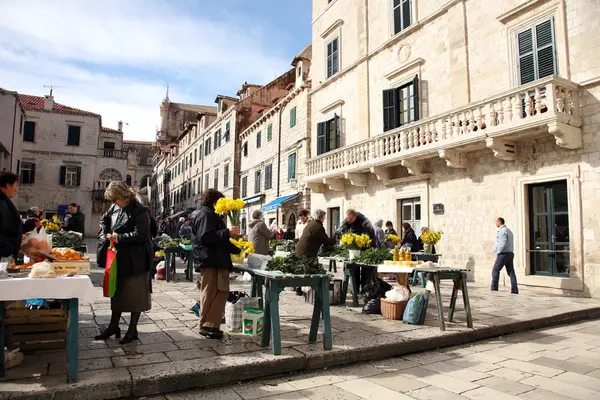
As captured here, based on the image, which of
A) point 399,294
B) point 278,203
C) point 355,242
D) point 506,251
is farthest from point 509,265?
point 278,203

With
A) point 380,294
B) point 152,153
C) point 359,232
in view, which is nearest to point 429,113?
point 359,232

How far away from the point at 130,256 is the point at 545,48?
10.6 m

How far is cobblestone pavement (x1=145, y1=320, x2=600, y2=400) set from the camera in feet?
11.8

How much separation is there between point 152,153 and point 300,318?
2658 inches

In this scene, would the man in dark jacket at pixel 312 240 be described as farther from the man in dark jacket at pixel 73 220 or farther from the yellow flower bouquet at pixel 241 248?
the man in dark jacket at pixel 73 220

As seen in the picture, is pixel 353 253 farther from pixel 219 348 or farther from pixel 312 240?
pixel 219 348

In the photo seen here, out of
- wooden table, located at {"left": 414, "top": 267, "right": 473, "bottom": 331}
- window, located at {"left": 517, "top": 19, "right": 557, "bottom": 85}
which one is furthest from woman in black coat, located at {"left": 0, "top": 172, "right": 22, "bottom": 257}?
window, located at {"left": 517, "top": 19, "right": 557, "bottom": 85}

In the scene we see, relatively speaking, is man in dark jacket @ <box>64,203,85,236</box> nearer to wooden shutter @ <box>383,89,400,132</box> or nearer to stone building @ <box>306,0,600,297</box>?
stone building @ <box>306,0,600,297</box>

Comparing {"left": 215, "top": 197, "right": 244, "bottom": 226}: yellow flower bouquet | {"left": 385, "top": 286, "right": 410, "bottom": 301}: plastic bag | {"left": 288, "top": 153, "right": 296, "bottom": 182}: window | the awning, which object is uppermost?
{"left": 288, "top": 153, "right": 296, "bottom": 182}: window

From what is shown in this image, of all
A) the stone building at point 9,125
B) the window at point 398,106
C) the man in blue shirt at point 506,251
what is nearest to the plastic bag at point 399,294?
the man in blue shirt at point 506,251

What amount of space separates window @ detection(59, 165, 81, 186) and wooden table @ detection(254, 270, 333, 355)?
115ft

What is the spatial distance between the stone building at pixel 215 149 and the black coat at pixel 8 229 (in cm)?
2567

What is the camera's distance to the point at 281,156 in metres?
23.4

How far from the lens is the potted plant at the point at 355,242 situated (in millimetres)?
7609
